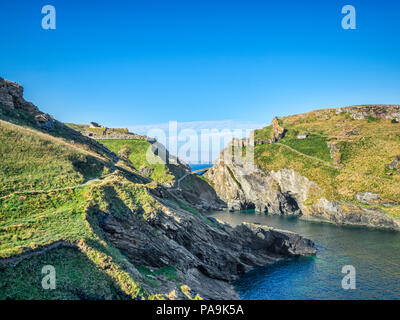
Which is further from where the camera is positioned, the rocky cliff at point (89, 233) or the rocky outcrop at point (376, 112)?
the rocky outcrop at point (376, 112)

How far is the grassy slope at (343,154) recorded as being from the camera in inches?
3984

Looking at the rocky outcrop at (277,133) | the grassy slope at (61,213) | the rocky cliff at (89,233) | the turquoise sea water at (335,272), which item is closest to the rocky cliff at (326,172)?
the rocky outcrop at (277,133)

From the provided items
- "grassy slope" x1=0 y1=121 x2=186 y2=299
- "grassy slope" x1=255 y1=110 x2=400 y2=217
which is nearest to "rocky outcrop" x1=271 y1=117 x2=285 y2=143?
"grassy slope" x1=255 y1=110 x2=400 y2=217

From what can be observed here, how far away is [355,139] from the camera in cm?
12506

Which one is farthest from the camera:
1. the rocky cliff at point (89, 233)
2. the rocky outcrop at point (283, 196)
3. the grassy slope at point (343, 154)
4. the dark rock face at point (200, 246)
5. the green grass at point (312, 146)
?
the green grass at point (312, 146)

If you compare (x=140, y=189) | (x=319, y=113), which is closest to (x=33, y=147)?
(x=140, y=189)

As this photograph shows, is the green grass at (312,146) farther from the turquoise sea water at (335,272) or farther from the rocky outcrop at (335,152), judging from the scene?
the turquoise sea water at (335,272)

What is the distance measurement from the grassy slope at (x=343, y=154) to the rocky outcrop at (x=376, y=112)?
3780mm

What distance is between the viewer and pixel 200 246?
151 ft

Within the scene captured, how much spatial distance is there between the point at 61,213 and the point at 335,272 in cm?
5240

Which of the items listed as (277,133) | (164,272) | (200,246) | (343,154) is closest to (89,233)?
(164,272)

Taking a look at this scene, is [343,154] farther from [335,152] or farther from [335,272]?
[335,272]

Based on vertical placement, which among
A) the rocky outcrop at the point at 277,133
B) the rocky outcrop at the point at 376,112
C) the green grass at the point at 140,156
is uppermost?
the rocky outcrop at the point at 376,112

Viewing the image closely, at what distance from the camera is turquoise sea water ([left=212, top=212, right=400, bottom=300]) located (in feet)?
145
